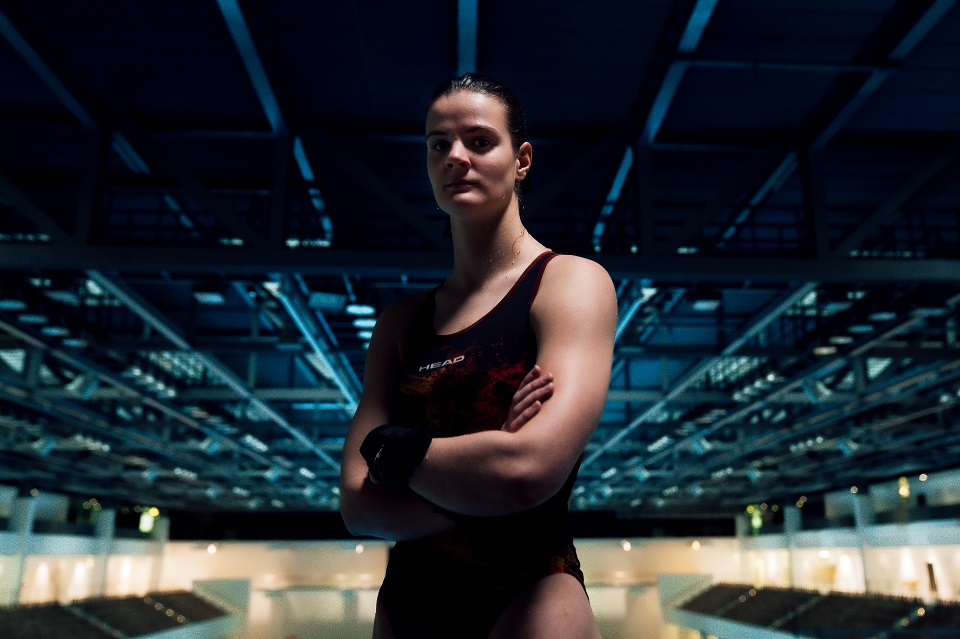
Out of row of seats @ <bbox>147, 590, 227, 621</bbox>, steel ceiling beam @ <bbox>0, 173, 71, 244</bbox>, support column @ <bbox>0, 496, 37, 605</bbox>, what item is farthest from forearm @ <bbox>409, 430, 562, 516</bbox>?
row of seats @ <bbox>147, 590, 227, 621</bbox>

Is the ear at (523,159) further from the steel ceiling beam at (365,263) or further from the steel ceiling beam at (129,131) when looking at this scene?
the steel ceiling beam at (129,131)

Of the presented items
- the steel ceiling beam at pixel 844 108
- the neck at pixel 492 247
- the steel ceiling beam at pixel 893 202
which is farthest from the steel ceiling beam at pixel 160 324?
the neck at pixel 492 247

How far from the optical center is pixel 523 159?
4.95ft

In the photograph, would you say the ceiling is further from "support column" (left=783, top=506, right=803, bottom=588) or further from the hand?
"support column" (left=783, top=506, right=803, bottom=588)

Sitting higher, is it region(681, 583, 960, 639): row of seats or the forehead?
the forehead

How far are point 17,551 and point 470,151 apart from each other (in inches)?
1508

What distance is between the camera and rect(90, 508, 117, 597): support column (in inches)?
1689

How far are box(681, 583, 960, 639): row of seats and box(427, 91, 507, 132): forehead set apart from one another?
2051 cm

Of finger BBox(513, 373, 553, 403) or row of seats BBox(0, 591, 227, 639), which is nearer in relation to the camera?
finger BBox(513, 373, 553, 403)

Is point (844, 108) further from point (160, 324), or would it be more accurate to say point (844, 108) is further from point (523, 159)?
point (160, 324)

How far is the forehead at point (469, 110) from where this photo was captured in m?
1.38

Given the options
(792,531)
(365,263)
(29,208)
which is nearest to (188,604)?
(792,531)

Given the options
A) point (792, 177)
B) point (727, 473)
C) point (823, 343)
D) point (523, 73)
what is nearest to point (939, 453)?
point (727, 473)

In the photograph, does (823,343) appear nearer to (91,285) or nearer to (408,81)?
(408,81)
